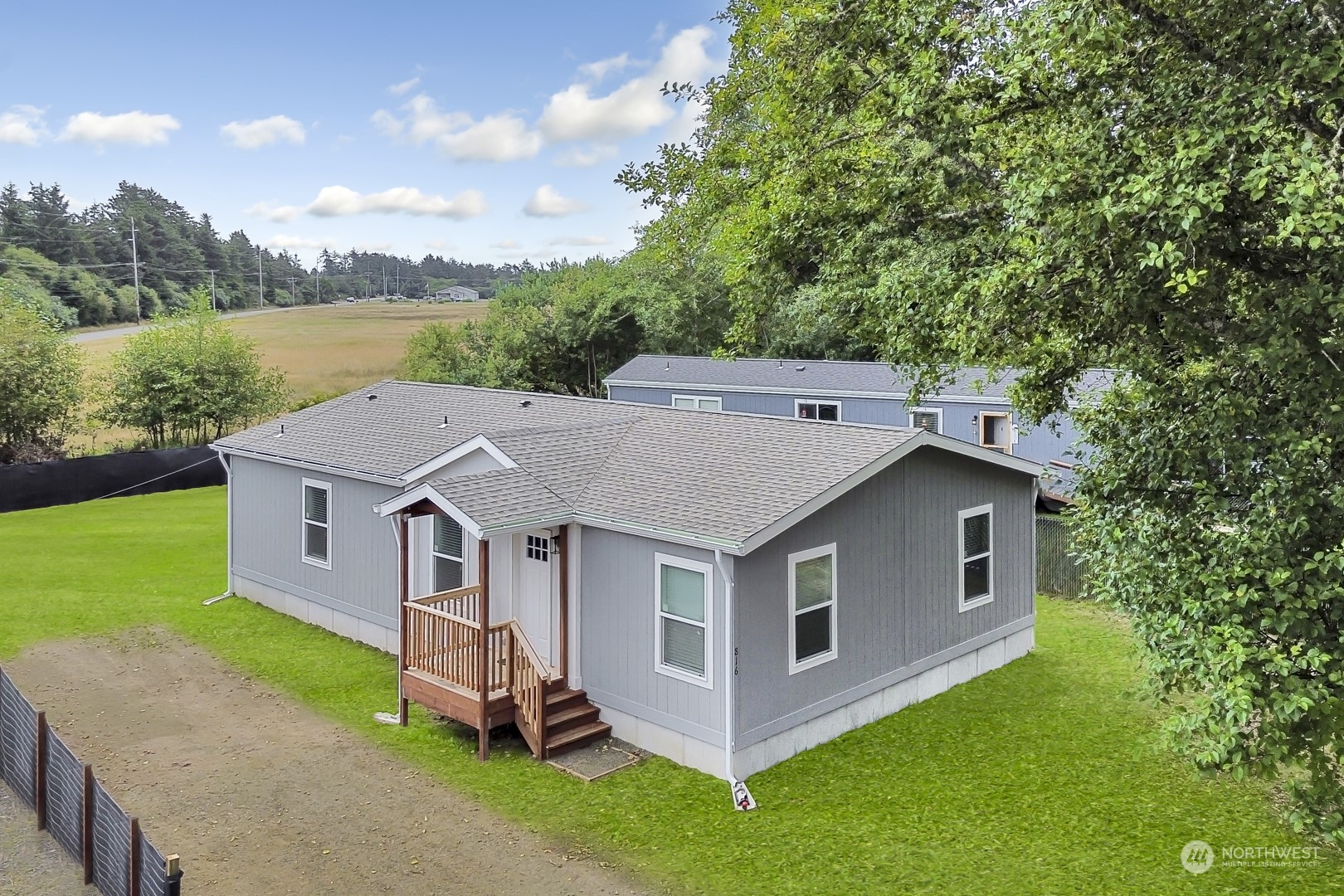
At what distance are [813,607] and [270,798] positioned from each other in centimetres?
576

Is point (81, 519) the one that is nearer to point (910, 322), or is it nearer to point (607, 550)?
point (607, 550)

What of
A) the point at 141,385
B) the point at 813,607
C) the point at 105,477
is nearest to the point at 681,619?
the point at 813,607

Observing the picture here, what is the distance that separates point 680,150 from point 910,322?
14599 mm

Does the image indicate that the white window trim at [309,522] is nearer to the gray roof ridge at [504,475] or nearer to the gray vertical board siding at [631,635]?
the gray roof ridge at [504,475]

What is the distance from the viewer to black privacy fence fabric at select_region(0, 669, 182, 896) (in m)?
6.19

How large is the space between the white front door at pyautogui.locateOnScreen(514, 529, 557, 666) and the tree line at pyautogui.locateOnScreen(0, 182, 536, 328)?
42283 mm

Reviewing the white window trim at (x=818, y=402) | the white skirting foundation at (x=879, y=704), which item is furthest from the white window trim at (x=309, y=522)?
the white window trim at (x=818, y=402)

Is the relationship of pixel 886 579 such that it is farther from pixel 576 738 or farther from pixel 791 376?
pixel 791 376

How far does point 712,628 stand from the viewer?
907cm

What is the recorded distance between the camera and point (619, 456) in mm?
11805

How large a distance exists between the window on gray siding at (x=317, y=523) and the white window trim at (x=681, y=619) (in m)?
6.99

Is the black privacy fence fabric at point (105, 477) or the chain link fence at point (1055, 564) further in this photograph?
the black privacy fence fabric at point (105, 477)

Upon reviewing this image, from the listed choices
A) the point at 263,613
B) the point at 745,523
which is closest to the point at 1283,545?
the point at 745,523

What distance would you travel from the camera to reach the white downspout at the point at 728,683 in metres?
8.80
